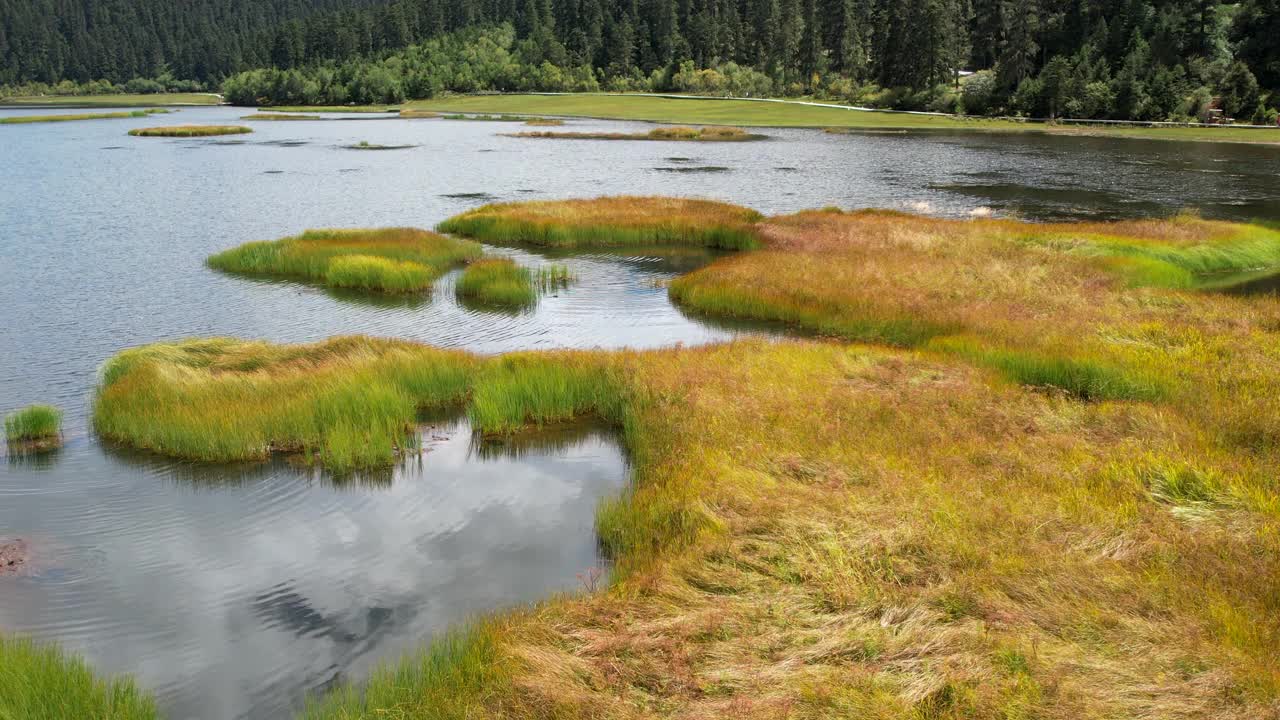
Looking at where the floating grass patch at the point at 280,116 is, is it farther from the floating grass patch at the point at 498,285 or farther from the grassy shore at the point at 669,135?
the floating grass patch at the point at 498,285

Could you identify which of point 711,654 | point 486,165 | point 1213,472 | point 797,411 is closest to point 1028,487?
point 1213,472

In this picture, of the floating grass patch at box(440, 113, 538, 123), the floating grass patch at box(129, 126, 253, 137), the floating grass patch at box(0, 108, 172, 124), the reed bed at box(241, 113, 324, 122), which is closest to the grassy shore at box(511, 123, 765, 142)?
the floating grass patch at box(440, 113, 538, 123)

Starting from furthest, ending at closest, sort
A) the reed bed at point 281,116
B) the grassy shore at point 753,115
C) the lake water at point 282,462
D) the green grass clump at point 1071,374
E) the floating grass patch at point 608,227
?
1. the reed bed at point 281,116
2. the grassy shore at point 753,115
3. the floating grass patch at point 608,227
4. the green grass clump at point 1071,374
5. the lake water at point 282,462

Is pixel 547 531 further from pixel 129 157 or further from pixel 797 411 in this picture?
pixel 129 157

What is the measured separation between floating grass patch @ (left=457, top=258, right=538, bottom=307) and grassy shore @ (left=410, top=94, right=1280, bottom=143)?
3534 inches

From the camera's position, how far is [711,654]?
917 cm

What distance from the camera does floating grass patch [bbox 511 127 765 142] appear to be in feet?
347

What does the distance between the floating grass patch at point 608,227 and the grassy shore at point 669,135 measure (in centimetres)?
6279

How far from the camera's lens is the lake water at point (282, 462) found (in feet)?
37.8

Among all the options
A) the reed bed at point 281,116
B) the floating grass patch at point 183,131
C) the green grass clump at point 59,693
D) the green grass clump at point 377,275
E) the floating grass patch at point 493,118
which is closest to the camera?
the green grass clump at point 59,693

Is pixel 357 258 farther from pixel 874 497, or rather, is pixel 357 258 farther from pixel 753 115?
pixel 753 115

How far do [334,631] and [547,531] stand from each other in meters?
3.89

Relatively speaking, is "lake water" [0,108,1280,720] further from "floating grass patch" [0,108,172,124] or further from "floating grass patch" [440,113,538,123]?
"floating grass patch" [0,108,172,124]

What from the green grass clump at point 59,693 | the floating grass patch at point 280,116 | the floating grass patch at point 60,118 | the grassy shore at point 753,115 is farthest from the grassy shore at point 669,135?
the green grass clump at point 59,693
